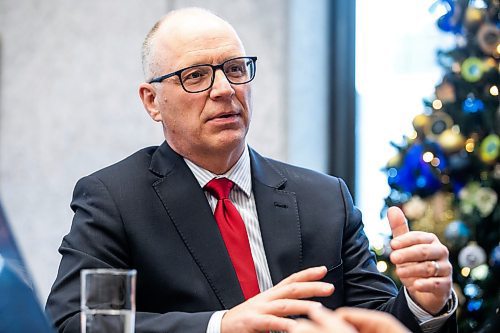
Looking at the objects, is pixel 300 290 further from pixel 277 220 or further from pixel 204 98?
pixel 204 98

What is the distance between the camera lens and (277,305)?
5.49 feet

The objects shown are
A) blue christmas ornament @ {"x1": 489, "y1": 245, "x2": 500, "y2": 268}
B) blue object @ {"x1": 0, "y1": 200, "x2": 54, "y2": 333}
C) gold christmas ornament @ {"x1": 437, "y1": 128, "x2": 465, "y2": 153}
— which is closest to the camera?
blue object @ {"x1": 0, "y1": 200, "x2": 54, "y2": 333}

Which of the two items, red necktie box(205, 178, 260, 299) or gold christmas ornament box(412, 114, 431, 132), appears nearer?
red necktie box(205, 178, 260, 299)

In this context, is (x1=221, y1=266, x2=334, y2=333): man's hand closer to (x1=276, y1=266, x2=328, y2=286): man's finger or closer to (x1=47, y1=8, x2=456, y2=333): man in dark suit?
(x1=276, y1=266, x2=328, y2=286): man's finger

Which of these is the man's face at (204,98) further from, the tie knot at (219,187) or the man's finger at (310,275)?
the man's finger at (310,275)

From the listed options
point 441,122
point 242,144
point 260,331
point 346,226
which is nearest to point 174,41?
point 242,144

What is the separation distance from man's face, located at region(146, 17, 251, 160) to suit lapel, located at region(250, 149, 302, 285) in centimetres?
11

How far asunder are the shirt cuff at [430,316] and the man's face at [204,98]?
641mm

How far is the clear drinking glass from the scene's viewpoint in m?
1.25

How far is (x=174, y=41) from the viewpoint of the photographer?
7.85 ft

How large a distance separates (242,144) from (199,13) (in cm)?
37

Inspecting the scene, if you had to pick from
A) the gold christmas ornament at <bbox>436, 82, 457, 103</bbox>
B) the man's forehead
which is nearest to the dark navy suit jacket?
the man's forehead

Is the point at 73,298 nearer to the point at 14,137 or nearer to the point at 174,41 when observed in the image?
the point at 174,41

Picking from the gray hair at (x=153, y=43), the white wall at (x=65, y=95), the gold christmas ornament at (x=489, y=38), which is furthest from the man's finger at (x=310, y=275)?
the white wall at (x=65, y=95)
